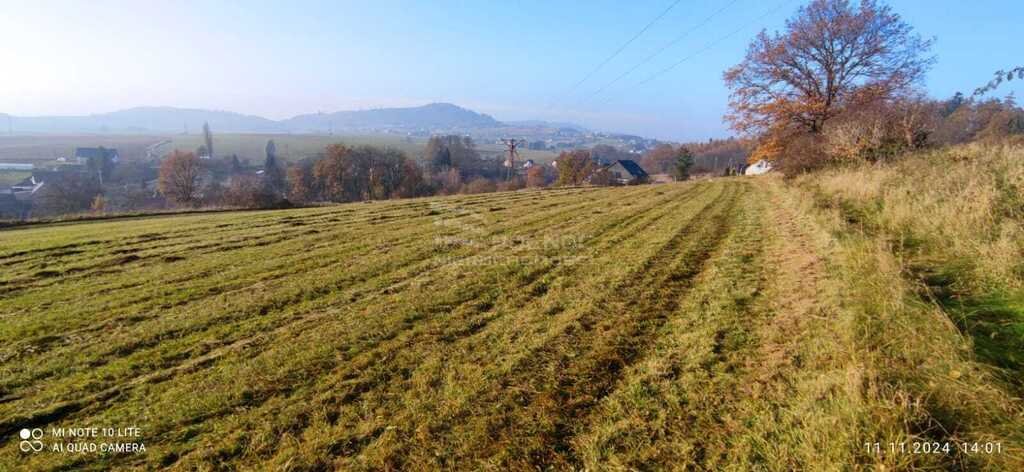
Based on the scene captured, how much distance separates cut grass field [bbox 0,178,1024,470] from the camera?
2.81 metres

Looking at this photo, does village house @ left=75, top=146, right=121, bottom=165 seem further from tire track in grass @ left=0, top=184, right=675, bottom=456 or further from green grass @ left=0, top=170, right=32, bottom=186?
tire track in grass @ left=0, top=184, right=675, bottom=456

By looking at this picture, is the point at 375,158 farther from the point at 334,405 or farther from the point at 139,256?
the point at 334,405

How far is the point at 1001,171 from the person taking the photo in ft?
25.7

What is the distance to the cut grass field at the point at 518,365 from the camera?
110 inches

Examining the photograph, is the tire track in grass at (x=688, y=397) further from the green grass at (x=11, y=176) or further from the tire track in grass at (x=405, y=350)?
the green grass at (x=11, y=176)

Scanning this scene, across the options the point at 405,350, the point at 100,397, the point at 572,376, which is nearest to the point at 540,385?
the point at 572,376

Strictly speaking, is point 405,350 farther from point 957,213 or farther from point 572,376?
point 957,213

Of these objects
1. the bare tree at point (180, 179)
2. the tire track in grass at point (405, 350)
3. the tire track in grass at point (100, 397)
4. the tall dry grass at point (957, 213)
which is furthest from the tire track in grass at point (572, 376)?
the bare tree at point (180, 179)

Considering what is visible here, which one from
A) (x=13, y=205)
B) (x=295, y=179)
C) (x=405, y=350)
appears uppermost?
(x=405, y=350)

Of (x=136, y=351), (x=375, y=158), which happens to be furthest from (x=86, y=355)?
(x=375, y=158)

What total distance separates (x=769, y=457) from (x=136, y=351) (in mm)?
6271

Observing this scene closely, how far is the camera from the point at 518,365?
4.05 meters

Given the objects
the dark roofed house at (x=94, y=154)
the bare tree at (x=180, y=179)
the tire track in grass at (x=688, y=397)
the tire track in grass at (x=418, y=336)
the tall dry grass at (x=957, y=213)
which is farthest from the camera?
the dark roofed house at (x=94, y=154)

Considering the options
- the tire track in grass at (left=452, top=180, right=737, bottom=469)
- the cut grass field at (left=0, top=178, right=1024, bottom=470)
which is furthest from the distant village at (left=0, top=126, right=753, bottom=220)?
the tire track in grass at (left=452, top=180, right=737, bottom=469)
